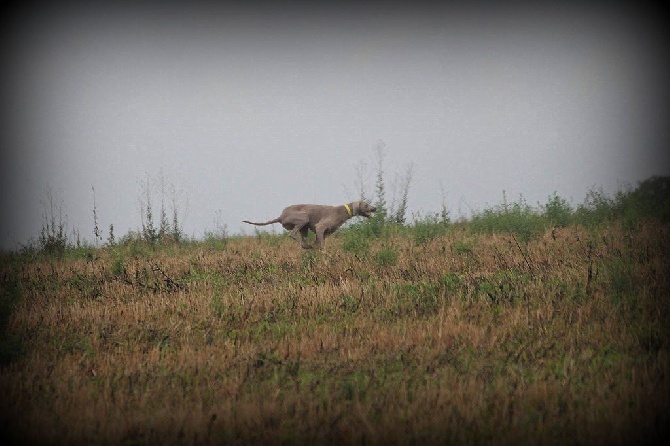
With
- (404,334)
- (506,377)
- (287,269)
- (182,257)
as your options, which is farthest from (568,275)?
(182,257)

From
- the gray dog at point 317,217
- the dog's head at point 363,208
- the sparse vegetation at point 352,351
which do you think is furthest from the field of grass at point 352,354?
the dog's head at point 363,208

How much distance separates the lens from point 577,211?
15359mm

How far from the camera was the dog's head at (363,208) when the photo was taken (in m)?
14.8

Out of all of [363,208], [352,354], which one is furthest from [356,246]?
[352,354]

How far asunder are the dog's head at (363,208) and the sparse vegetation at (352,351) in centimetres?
463

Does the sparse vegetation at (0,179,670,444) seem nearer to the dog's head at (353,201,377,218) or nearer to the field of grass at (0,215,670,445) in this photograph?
the field of grass at (0,215,670,445)

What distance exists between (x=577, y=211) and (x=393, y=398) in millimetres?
12685

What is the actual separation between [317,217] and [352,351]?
915 centimetres

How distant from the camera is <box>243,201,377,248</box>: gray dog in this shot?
14164 mm

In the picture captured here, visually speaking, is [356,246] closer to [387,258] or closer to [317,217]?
[387,258]

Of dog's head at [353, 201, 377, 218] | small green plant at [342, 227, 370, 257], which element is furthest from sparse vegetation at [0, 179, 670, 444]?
dog's head at [353, 201, 377, 218]

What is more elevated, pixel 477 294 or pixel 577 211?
pixel 577 211

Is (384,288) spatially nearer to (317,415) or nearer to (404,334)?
(404,334)

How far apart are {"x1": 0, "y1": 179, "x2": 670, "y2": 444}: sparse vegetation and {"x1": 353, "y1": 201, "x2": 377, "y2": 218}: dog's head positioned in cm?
463
